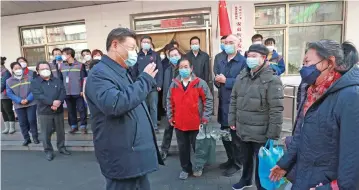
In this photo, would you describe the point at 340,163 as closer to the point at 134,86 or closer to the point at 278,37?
the point at 134,86

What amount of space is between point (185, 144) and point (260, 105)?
131 centimetres

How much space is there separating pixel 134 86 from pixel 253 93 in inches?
58.6

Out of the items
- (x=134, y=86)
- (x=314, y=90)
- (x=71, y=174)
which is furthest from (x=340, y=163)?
(x=71, y=174)

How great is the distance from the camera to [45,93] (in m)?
4.72

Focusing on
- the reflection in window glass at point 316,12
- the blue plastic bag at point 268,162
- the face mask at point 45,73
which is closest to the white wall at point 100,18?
the reflection in window glass at point 316,12

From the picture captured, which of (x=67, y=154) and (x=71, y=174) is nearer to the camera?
(x=71, y=174)

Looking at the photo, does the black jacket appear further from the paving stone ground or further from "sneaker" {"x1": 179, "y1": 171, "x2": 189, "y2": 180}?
"sneaker" {"x1": 179, "y1": 171, "x2": 189, "y2": 180}

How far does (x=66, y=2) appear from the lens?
21.6ft

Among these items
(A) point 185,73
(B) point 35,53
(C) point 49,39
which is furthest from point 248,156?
(B) point 35,53

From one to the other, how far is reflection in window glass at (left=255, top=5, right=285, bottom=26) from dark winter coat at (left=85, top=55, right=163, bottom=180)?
5053 millimetres

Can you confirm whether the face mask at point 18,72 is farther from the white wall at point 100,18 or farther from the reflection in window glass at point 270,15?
the reflection in window glass at point 270,15

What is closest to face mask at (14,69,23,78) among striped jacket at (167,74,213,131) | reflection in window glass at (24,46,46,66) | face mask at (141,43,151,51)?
reflection in window glass at (24,46,46,66)

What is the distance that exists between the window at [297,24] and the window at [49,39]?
4.71 m

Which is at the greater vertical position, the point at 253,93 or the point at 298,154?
the point at 253,93
